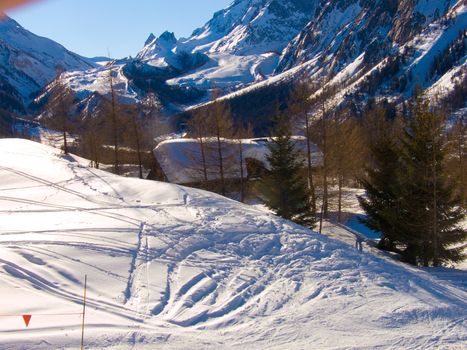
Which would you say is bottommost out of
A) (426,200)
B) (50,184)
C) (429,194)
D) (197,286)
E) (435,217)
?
(197,286)

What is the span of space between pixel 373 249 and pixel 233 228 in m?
9.97

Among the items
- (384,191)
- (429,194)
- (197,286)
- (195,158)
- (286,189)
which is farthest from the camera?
(195,158)

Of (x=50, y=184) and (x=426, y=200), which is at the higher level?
(x=50, y=184)

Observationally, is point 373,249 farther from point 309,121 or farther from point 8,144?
point 8,144

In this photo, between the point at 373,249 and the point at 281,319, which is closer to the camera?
the point at 281,319

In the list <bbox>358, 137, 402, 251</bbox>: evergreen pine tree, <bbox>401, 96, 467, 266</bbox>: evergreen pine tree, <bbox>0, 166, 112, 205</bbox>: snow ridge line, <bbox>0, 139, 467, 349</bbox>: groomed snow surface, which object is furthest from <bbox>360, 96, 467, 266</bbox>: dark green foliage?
<bbox>0, 166, 112, 205</bbox>: snow ridge line

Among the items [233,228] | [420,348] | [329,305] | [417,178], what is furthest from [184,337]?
[417,178]

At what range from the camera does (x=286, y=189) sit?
2128 centimetres

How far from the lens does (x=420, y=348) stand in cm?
683

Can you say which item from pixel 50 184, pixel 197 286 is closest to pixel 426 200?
pixel 197 286

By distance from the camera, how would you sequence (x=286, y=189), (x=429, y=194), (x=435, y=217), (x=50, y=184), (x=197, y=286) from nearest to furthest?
(x=197, y=286) < (x=435, y=217) < (x=429, y=194) < (x=50, y=184) < (x=286, y=189)

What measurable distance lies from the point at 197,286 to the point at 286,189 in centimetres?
1302

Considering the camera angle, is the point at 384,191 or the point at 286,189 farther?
the point at 286,189

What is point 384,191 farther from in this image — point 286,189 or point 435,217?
point 286,189
